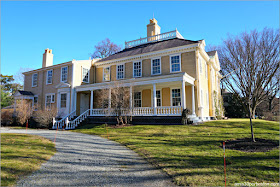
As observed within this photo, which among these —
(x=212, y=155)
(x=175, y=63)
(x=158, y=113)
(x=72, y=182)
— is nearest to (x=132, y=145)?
(x=212, y=155)

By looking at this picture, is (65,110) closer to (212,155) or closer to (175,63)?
(175,63)

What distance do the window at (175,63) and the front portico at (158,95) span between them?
1.50 metres

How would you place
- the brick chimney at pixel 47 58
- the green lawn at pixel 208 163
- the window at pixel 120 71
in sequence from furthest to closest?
1. the brick chimney at pixel 47 58
2. the window at pixel 120 71
3. the green lawn at pixel 208 163

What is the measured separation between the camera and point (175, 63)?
16.8m

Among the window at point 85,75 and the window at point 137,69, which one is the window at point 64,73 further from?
the window at point 137,69

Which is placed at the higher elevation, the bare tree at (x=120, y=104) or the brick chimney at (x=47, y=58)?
the brick chimney at (x=47, y=58)

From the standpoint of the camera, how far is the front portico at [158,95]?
14373 mm

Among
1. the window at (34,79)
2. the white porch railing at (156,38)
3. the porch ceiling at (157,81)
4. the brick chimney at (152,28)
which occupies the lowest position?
the porch ceiling at (157,81)

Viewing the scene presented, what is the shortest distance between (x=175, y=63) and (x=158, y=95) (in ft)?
11.2

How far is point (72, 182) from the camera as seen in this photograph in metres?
4.23

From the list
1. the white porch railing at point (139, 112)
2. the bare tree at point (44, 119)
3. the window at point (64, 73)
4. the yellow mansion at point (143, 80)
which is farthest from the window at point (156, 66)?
the bare tree at point (44, 119)

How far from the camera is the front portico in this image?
14373 mm

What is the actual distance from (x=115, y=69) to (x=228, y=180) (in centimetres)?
1744

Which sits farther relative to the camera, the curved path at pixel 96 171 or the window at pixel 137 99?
the window at pixel 137 99
